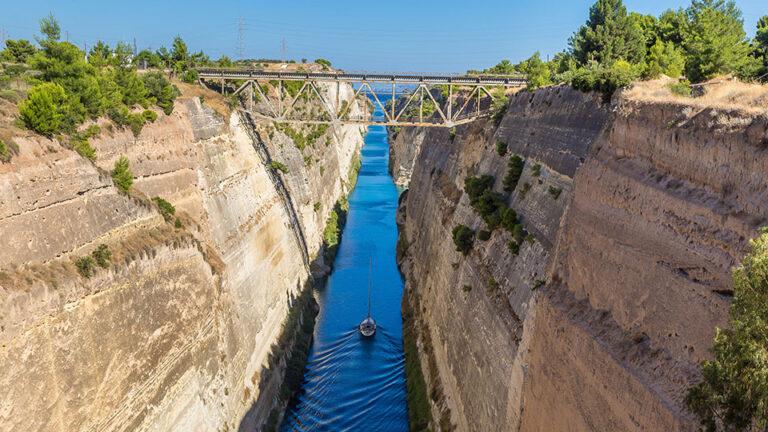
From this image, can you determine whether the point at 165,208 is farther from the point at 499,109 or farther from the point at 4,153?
the point at 499,109

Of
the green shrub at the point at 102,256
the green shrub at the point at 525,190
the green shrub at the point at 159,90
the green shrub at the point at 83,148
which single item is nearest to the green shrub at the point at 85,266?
the green shrub at the point at 102,256

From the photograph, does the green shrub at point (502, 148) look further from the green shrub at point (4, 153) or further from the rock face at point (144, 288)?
the green shrub at point (4, 153)

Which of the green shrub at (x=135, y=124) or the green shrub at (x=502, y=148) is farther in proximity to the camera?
the green shrub at (x=502, y=148)

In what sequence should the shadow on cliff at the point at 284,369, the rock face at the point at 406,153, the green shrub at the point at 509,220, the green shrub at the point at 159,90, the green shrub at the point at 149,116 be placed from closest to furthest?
the green shrub at the point at 509,220 < the green shrub at the point at 149,116 < the shadow on cliff at the point at 284,369 < the green shrub at the point at 159,90 < the rock face at the point at 406,153

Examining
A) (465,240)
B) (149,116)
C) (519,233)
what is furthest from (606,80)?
(149,116)

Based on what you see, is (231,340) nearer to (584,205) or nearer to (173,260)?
(173,260)

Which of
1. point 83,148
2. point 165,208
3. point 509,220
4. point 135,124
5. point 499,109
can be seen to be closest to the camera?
point 83,148

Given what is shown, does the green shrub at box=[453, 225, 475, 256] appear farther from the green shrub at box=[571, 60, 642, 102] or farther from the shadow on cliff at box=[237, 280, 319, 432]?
the shadow on cliff at box=[237, 280, 319, 432]

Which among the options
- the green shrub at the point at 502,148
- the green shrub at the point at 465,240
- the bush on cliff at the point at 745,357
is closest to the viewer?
the bush on cliff at the point at 745,357
